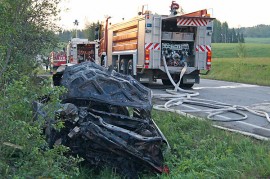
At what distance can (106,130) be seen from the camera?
17.2 ft

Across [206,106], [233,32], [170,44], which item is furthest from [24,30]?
[233,32]

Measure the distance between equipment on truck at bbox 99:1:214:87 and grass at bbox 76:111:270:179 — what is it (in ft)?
23.1

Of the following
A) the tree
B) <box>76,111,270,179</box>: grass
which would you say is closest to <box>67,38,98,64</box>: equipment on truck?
the tree

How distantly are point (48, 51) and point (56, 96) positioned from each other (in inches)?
195

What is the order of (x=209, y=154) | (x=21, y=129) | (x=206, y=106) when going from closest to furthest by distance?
(x=21, y=129) < (x=209, y=154) < (x=206, y=106)

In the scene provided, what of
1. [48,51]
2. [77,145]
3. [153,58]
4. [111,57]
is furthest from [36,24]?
[111,57]

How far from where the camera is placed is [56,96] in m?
3.85

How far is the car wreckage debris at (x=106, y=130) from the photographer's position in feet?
16.9

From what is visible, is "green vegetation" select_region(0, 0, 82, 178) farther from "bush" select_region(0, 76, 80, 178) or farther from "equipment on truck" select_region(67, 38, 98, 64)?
"equipment on truck" select_region(67, 38, 98, 64)

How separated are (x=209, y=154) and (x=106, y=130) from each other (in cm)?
156

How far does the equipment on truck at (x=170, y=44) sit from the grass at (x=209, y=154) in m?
7.03

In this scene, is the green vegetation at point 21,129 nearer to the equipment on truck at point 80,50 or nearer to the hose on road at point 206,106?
the hose on road at point 206,106

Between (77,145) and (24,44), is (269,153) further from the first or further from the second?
(24,44)

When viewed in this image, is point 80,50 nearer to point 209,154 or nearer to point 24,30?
point 24,30
